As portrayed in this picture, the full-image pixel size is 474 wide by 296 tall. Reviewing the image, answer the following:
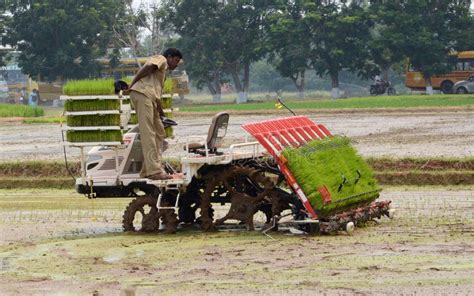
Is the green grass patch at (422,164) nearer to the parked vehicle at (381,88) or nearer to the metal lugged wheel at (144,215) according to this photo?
the metal lugged wheel at (144,215)

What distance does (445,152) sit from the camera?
81.9 ft

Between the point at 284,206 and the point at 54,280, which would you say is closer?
the point at 54,280

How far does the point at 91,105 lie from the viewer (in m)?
15.5

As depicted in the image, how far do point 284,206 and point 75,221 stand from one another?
379 centimetres

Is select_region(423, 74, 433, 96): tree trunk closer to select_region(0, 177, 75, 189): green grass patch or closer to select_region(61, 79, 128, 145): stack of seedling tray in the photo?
select_region(0, 177, 75, 189): green grass patch

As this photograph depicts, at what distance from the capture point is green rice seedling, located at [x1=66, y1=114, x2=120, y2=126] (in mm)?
15442

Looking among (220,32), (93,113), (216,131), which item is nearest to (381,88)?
(220,32)

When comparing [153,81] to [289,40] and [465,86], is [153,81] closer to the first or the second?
[465,86]

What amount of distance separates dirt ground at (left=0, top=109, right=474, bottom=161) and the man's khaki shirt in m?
0.94

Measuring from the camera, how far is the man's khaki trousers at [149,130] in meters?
15.1

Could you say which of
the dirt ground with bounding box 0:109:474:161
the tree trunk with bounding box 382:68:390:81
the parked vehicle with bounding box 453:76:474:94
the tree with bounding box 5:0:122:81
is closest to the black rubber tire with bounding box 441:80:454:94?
the parked vehicle with bounding box 453:76:474:94

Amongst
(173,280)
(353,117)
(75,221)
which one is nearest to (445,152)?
(75,221)

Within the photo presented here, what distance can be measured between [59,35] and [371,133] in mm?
48056

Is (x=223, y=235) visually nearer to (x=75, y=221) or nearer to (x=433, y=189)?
(x=75, y=221)
